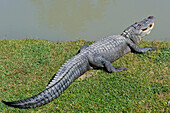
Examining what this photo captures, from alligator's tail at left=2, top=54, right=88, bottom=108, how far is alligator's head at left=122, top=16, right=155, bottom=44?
2271 millimetres

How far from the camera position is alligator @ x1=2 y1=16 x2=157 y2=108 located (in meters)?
5.16

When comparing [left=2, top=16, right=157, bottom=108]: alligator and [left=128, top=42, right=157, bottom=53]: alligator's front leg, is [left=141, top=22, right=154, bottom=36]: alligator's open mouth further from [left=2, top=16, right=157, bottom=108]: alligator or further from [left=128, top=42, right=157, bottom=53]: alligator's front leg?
[left=128, top=42, right=157, bottom=53]: alligator's front leg

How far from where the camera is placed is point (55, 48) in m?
7.90

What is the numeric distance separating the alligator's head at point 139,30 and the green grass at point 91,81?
0.45m

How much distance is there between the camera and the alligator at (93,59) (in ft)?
16.9

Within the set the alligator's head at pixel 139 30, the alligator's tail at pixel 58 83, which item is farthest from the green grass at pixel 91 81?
the alligator's head at pixel 139 30

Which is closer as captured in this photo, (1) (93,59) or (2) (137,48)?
(1) (93,59)

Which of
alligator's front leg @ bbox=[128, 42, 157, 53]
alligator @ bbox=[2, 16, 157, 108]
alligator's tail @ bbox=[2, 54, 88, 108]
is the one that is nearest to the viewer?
alligator's tail @ bbox=[2, 54, 88, 108]

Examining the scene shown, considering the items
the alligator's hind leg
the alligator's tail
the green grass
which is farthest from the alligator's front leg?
the alligator's tail

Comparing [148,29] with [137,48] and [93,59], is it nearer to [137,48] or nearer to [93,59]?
[137,48]

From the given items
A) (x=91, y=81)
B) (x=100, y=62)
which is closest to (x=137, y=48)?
(x=100, y=62)

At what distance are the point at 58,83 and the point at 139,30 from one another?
160 inches

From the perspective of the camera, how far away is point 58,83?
214 inches

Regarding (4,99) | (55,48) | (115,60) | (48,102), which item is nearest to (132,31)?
(115,60)
